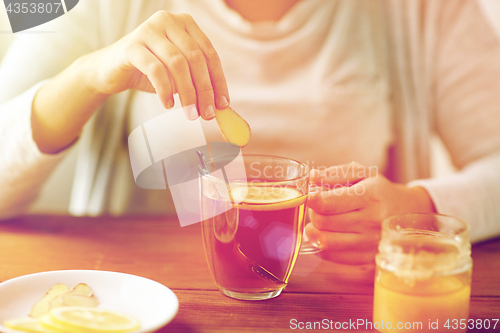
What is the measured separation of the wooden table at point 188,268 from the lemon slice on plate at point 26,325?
9cm

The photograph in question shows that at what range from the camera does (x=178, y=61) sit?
0.37m

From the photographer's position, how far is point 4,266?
1.47ft

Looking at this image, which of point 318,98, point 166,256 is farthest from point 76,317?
point 318,98

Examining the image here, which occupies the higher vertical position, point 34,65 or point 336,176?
point 34,65

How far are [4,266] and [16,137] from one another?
0.20 m

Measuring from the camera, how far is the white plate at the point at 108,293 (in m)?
0.32

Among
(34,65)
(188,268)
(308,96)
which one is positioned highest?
(34,65)

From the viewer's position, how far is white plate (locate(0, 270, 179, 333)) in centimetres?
32

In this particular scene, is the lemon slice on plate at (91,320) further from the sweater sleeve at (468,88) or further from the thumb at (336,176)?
the sweater sleeve at (468,88)

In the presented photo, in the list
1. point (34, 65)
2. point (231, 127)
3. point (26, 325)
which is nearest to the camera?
point (26, 325)

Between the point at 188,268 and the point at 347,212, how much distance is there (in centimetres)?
19

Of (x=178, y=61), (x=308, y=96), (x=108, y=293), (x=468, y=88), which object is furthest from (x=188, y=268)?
(x=468, y=88)

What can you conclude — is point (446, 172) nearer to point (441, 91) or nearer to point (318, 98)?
point (441, 91)

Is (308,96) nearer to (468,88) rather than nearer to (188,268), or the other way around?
(468,88)
